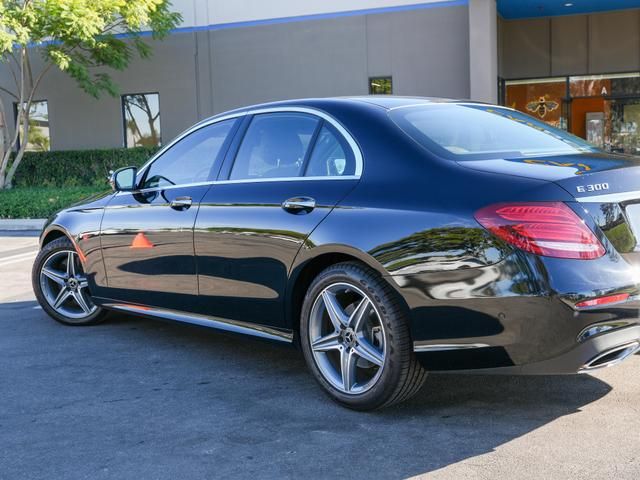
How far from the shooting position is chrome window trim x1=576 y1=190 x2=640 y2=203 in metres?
3.57

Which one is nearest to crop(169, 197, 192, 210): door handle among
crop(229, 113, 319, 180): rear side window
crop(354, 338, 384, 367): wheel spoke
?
crop(229, 113, 319, 180): rear side window

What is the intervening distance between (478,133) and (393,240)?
0.89 metres

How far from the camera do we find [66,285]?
6.38m

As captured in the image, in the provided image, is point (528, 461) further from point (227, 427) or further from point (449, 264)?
point (227, 427)

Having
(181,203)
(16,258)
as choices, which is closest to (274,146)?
(181,203)

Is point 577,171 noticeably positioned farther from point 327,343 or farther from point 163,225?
point 163,225

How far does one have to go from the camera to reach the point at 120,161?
863 inches

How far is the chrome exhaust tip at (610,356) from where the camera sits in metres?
3.56

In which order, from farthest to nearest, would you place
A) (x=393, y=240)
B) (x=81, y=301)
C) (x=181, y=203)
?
(x=81, y=301) < (x=181, y=203) < (x=393, y=240)

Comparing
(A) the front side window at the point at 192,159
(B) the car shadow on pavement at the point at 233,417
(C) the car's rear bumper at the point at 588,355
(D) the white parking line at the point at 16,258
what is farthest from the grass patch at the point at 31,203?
(C) the car's rear bumper at the point at 588,355

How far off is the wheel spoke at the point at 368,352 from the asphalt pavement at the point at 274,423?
0.97 feet

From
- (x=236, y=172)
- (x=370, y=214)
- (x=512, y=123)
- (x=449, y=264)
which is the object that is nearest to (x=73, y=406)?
(x=236, y=172)

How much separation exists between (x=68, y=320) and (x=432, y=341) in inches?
141

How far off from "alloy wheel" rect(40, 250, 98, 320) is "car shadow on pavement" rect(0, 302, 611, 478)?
2.58 ft
